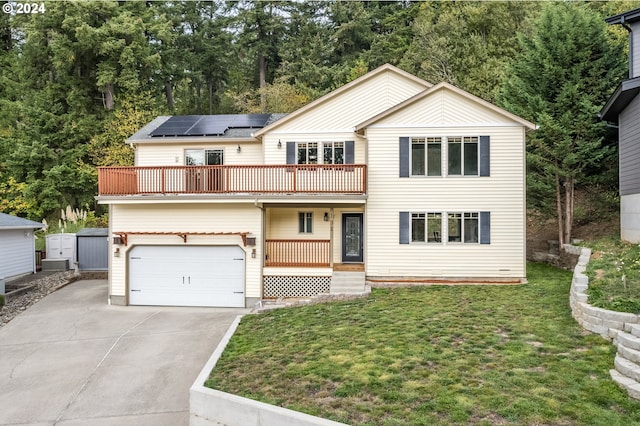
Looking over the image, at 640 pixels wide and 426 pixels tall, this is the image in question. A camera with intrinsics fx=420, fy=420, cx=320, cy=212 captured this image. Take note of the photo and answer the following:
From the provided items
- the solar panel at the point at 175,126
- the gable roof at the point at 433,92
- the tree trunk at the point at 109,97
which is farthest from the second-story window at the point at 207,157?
the tree trunk at the point at 109,97

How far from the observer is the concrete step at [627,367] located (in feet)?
18.7

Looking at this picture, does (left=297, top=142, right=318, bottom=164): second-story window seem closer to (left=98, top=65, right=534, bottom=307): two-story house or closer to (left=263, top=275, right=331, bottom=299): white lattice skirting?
(left=98, top=65, right=534, bottom=307): two-story house

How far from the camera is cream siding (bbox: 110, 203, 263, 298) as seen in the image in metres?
14.5

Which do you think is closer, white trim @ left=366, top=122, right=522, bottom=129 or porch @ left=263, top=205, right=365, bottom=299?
white trim @ left=366, top=122, right=522, bottom=129

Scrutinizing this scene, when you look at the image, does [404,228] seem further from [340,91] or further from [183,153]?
[183,153]

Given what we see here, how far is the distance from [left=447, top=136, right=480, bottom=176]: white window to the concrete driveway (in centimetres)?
882

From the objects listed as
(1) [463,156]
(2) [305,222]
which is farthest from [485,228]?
(2) [305,222]

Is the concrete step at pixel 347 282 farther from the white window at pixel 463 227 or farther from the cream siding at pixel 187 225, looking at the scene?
the white window at pixel 463 227

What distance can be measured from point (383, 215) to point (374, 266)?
179 cm

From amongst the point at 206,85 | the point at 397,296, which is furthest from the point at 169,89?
the point at 397,296

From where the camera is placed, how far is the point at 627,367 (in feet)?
19.3

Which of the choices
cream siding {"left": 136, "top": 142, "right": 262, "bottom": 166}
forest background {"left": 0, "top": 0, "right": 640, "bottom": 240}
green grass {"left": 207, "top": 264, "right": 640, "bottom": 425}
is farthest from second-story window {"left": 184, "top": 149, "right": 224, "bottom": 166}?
forest background {"left": 0, "top": 0, "right": 640, "bottom": 240}

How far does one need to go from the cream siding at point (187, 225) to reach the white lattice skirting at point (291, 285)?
1.22 ft

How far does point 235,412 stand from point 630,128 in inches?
616
